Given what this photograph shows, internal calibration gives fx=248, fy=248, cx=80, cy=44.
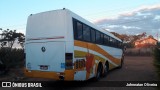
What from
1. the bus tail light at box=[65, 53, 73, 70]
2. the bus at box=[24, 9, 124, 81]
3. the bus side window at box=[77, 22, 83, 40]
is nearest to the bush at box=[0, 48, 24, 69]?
the bus at box=[24, 9, 124, 81]

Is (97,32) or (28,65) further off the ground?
(97,32)

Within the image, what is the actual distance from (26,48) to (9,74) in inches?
224

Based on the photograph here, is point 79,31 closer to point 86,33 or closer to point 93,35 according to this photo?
point 86,33

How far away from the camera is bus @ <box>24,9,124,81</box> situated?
10.7 meters

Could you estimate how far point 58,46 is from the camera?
10.9 m

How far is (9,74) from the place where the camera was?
664 inches

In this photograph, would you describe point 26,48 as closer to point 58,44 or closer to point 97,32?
point 58,44

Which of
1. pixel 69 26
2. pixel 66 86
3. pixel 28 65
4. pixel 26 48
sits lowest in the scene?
pixel 66 86

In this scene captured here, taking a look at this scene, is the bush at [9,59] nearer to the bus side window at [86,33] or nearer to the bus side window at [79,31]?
the bus side window at [86,33]

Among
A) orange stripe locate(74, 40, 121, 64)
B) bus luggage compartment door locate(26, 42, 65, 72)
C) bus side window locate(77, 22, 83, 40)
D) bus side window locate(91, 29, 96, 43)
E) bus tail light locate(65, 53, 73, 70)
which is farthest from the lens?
bus side window locate(91, 29, 96, 43)

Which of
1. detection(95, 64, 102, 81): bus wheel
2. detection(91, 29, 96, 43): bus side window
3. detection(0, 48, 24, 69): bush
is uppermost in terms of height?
detection(91, 29, 96, 43): bus side window

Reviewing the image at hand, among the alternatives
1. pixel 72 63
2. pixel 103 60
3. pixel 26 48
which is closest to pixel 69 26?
pixel 72 63

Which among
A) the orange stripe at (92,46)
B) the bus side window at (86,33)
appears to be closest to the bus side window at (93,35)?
the orange stripe at (92,46)

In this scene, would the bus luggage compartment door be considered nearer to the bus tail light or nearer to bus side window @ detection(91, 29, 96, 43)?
the bus tail light
